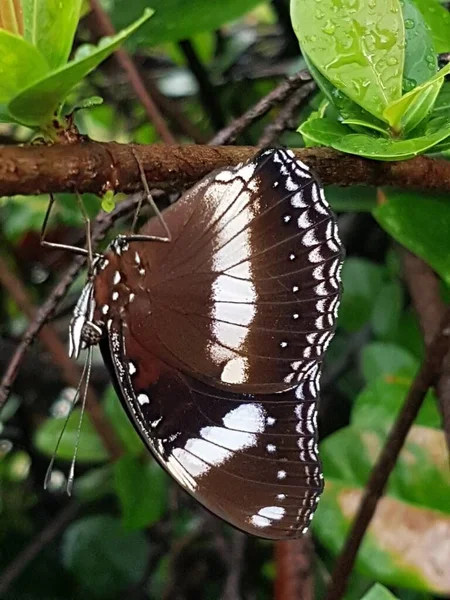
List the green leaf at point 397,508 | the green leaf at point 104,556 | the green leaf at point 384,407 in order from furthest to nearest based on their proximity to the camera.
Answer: the green leaf at point 104,556
the green leaf at point 384,407
the green leaf at point 397,508

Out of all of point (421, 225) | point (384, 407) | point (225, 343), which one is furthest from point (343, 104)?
point (384, 407)

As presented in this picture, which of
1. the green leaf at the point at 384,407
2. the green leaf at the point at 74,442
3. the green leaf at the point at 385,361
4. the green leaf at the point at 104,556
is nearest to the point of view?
the green leaf at the point at 384,407

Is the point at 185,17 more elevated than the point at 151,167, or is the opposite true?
the point at 185,17

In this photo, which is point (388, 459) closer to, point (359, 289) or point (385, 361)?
point (385, 361)

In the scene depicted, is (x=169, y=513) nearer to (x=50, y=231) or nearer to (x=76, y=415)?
(x=76, y=415)

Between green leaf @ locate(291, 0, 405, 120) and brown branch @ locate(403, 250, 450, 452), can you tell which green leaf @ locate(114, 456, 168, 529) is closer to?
brown branch @ locate(403, 250, 450, 452)

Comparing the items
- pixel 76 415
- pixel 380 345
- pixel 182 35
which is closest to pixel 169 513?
pixel 76 415

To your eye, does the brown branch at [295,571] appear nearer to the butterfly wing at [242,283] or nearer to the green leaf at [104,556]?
the butterfly wing at [242,283]

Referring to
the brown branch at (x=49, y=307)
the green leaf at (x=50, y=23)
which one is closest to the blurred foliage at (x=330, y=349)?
the green leaf at (x=50, y=23)
